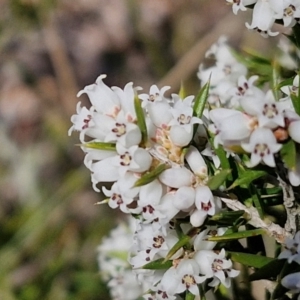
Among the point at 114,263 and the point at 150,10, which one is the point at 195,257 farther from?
the point at 150,10

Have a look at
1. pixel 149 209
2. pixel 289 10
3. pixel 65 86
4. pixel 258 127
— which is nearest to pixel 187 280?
pixel 149 209

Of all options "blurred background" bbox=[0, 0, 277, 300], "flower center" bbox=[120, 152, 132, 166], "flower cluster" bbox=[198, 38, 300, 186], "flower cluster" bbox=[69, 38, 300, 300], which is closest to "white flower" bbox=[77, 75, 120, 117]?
"flower cluster" bbox=[69, 38, 300, 300]

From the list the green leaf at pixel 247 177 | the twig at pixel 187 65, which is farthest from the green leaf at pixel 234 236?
the twig at pixel 187 65

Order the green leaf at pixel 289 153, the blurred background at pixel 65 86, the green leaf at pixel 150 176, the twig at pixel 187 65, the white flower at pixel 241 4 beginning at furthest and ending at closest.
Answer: the twig at pixel 187 65 < the blurred background at pixel 65 86 < the white flower at pixel 241 4 < the green leaf at pixel 150 176 < the green leaf at pixel 289 153

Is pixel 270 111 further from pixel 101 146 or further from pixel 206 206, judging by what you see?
pixel 101 146

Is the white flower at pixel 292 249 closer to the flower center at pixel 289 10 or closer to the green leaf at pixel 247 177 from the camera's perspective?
the green leaf at pixel 247 177

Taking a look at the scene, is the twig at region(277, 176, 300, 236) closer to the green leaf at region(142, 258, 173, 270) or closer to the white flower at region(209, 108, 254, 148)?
the white flower at region(209, 108, 254, 148)
